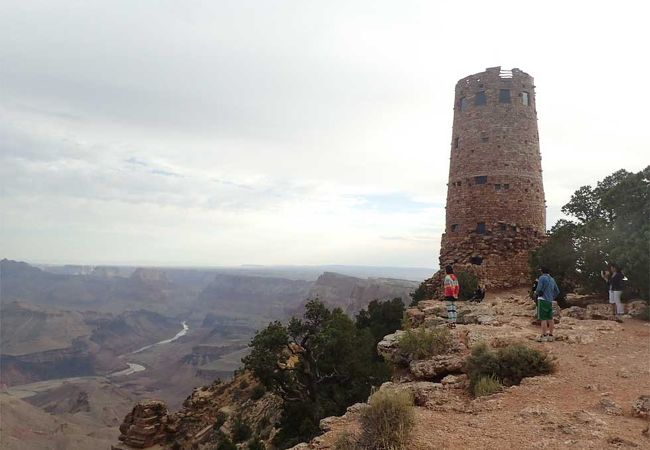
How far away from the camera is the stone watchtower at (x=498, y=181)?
82.1 ft

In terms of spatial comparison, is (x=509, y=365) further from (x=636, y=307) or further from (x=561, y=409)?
(x=636, y=307)

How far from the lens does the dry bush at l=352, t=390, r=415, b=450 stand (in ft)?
20.9

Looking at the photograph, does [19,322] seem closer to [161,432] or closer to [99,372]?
[99,372]

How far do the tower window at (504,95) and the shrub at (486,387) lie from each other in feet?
68.6

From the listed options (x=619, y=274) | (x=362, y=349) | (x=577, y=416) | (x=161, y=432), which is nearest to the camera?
(x=577, y=416)

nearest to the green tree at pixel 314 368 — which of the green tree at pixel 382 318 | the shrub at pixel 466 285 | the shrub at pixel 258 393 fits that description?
the green tree at pixel 382 318

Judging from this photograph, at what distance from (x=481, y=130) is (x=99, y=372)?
134586mm

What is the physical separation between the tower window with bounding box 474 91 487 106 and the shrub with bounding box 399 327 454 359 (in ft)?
58.6

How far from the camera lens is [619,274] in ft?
48.2

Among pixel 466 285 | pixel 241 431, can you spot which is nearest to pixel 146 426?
pixel 241 431

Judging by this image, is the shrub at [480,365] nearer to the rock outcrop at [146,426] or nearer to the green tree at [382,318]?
the green tree at [382,318]

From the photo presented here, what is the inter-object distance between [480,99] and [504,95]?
1357 mm

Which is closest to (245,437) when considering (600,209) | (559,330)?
(559,330)

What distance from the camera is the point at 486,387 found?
341 inches
